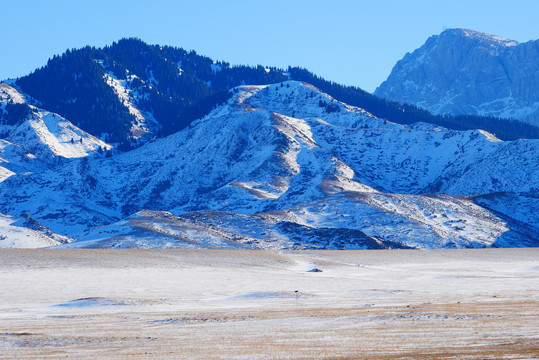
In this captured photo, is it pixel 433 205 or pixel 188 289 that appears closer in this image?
pixel 188 289

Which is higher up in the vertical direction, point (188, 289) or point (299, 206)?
point (299, 206)

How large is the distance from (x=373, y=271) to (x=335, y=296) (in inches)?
A: 1039

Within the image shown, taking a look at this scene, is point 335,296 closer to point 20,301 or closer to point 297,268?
point 20,301

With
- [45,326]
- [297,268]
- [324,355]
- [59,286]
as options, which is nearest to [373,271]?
[297,268]

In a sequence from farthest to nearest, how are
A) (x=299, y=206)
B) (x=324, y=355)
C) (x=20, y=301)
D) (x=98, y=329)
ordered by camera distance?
(x=299, y=206) < (x=20, y=301) < (x=98, y=329) < (x=324, y=355)

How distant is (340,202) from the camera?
586ft

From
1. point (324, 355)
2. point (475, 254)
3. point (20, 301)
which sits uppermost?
point (475, 254)

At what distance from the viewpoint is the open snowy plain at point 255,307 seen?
28.6 meters

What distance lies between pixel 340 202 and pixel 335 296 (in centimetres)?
12671

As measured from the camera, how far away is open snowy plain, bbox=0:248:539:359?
2856cm

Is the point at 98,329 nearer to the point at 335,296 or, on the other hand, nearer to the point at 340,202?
the point at 335,296

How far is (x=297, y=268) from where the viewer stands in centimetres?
8094

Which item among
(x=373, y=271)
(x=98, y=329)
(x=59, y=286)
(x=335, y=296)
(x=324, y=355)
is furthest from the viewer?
(x=373, y=271)

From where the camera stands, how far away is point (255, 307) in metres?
45.2
